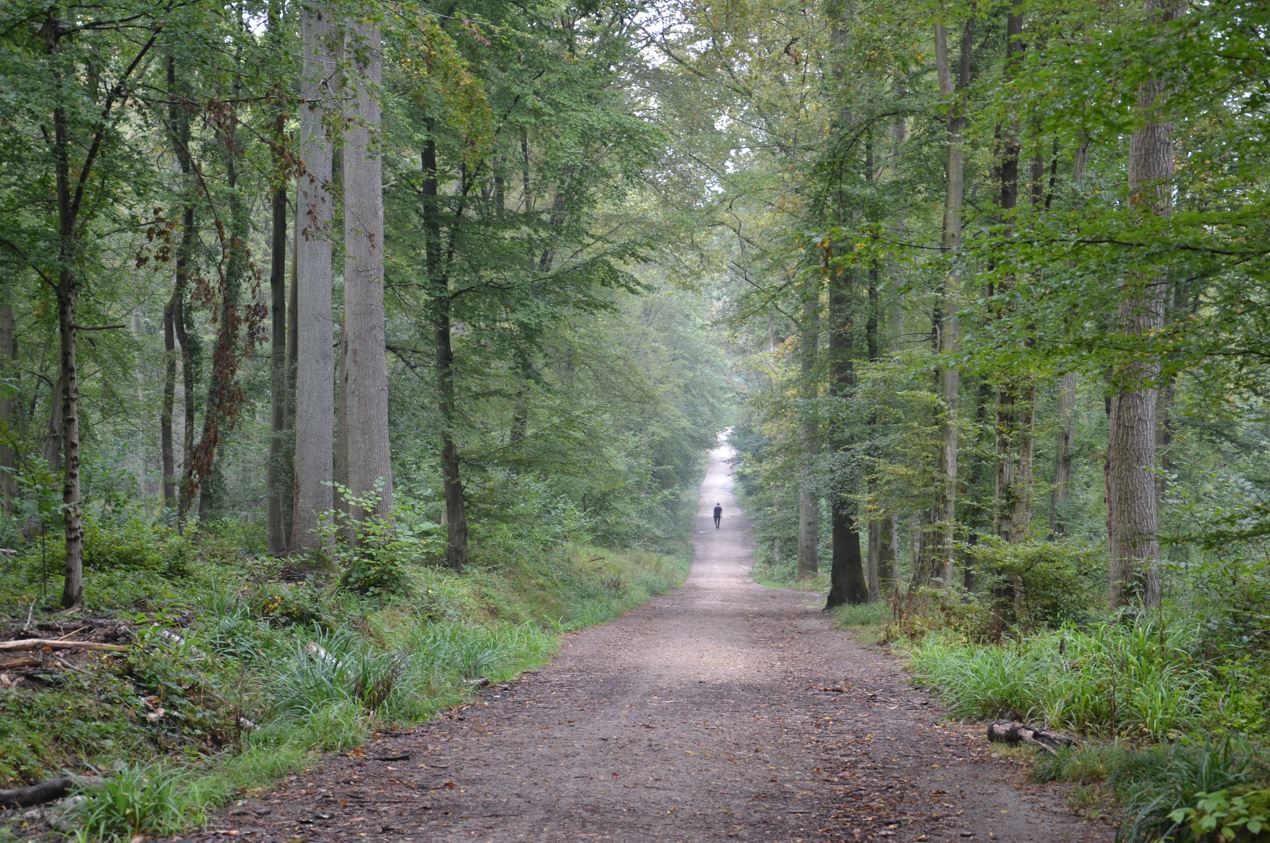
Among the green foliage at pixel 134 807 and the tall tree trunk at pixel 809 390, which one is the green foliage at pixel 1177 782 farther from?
the tall tree trunk at pixel 809 390

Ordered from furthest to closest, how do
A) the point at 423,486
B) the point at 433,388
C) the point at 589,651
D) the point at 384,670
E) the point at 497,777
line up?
the point at 423,486 < the point at 433,388 < the point at 589,651 < the point at 384,670 < the point at 497,777

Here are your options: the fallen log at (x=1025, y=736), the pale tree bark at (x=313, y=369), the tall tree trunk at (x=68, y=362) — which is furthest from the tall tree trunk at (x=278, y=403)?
the fallen log at (x=1025, y=736)

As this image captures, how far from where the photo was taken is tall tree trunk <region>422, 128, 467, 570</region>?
587 inches

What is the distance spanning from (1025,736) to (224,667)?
19.6 feet

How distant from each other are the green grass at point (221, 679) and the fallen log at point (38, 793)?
0.17m

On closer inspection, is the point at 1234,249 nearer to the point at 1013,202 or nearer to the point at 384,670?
the point at 384,670

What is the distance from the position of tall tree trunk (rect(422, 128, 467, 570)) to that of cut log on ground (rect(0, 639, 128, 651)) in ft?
29.4

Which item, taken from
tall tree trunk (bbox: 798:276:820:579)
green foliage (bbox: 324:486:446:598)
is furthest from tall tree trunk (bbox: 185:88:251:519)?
tall tree trunk (bbox: 798:276:820:579)

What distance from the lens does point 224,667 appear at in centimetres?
654

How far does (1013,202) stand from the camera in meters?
11.4

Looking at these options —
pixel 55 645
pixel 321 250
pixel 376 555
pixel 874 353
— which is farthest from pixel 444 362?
pixel 55 645

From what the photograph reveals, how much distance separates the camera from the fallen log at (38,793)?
4.16m

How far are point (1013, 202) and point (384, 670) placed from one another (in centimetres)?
963

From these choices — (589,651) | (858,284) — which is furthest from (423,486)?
(858,284)
